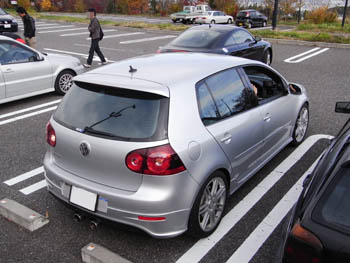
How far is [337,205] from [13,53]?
6.92 m

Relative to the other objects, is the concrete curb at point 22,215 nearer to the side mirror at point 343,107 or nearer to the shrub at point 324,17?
the side mirror at point 343,107

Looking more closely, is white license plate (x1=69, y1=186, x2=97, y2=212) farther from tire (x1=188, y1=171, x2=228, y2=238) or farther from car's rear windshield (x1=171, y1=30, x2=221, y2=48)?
car's rear windshield (x1=171, y1=30, x2=221, y2=48)

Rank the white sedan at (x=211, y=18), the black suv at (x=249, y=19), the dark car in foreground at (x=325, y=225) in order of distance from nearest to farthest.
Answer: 1. the dark car in foreground at (x=325, y=225)
2. the black suv at (x=249, y=19)
3. the white sedan at (x=211, y=18)

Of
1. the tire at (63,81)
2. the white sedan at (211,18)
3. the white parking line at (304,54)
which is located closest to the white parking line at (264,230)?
the tire at (63,81)

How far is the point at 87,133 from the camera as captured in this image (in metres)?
2.97

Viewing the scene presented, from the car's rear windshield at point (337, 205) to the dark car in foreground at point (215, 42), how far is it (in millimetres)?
6875

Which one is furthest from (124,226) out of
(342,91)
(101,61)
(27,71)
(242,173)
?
(101,61)

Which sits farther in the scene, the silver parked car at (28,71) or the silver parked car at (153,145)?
the silver parked car at (28,71)

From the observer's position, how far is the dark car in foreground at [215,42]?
28.5 ft

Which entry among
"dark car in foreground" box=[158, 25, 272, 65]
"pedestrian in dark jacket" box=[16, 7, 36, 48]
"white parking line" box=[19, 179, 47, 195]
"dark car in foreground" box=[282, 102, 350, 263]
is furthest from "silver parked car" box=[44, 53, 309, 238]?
"pedestrian in dark jacket" box=[16, 7, 36, 48]

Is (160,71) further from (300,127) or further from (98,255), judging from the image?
(300,127)

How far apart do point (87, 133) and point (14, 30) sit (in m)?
19.3

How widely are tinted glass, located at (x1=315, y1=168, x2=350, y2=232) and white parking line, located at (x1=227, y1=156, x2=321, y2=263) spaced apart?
1250mm

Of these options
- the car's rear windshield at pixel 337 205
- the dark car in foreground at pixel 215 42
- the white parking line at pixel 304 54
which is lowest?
the white parking line at pixel 304 54
